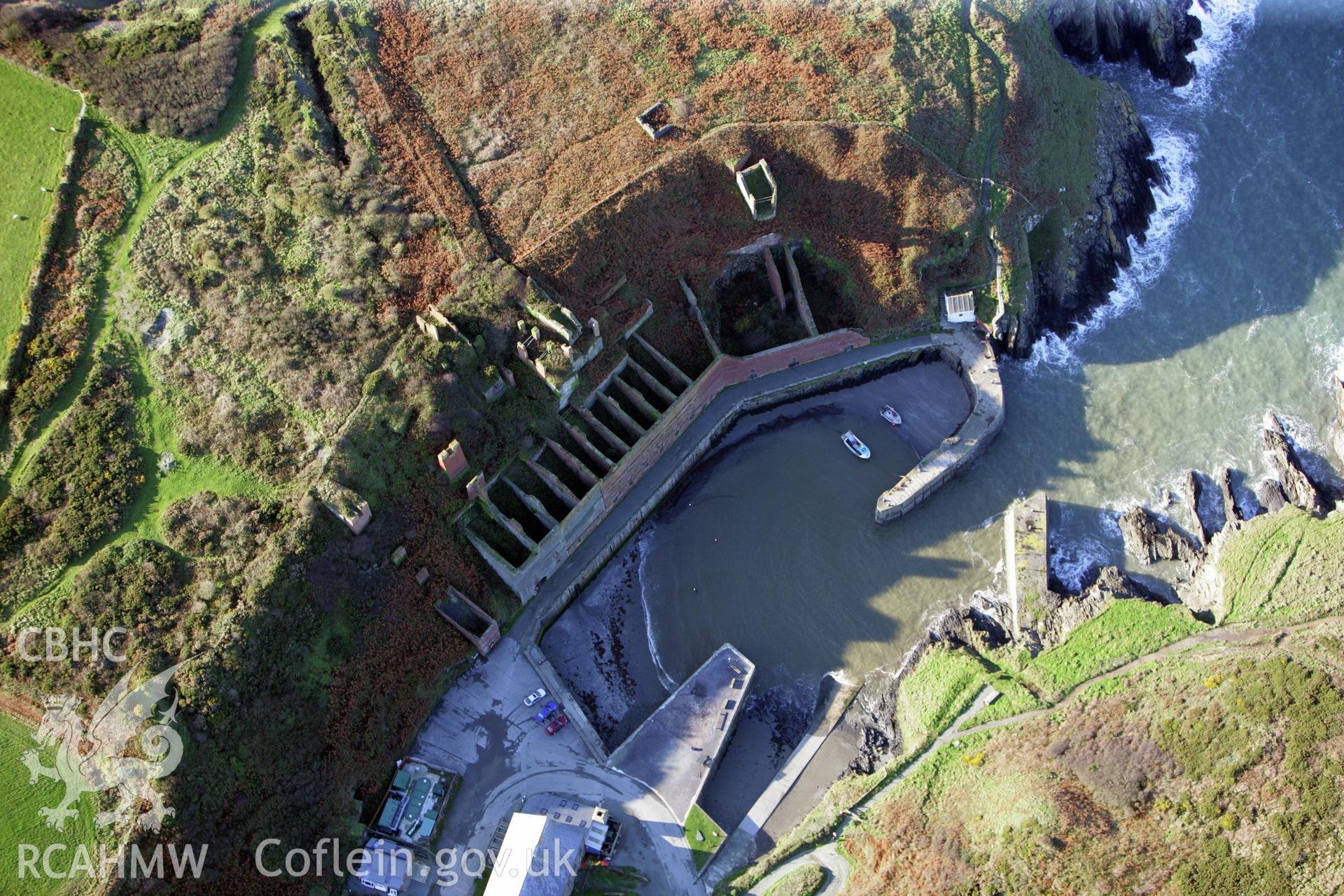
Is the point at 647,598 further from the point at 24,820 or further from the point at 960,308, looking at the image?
the point at 24,820

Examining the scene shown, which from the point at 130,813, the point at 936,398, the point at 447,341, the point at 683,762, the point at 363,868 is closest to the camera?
the point at 130,813

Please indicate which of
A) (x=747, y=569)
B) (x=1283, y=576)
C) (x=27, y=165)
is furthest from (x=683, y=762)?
(x=27, y=165)

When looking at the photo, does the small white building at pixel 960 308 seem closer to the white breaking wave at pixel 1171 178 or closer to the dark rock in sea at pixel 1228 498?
the white breaking wave at pixel 1171 178

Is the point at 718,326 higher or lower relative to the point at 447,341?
lower

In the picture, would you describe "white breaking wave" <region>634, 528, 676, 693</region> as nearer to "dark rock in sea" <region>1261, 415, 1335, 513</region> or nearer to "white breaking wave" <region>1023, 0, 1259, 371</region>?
"white breaking wave" <region>1023, 0, 1259, 371</region>

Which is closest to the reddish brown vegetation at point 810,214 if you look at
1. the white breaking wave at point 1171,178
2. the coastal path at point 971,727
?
the white breaking wave at point 1171,178

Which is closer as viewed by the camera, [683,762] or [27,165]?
[683,762]

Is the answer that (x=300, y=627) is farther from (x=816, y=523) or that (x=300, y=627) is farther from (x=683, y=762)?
(x=816, y=523)
